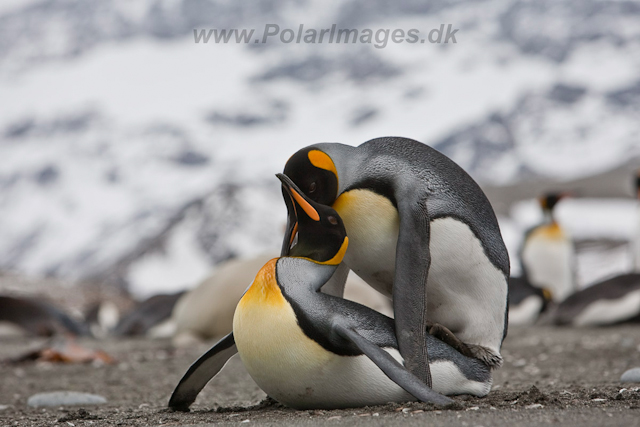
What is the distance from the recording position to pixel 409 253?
2729mm

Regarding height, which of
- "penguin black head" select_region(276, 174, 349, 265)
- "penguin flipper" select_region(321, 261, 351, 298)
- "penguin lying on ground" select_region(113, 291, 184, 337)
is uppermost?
"penguin black head" select_region(276, 174, 349, 265)

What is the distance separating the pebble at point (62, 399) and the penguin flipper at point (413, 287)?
5.92 feet

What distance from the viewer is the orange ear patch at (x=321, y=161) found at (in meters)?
2.85

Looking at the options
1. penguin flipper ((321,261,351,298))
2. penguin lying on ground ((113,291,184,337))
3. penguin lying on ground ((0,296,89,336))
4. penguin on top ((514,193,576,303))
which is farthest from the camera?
penguin on top ((514,193,576,303))

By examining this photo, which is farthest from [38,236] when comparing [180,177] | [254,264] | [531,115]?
[254,264]

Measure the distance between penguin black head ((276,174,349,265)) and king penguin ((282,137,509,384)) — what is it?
0.36ft

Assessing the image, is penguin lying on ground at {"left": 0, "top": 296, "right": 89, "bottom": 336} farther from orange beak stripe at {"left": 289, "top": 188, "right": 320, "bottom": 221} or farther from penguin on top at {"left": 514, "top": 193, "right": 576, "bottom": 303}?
orange beak stripe at {"left": 289, "top": 188, "right": 320, "bottom": 221}

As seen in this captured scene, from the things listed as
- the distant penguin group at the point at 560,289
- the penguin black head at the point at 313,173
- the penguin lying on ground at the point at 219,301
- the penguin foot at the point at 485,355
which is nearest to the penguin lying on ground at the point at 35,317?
the penguin lying on ground at the point at 219,301

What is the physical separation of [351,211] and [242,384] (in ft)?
6.43

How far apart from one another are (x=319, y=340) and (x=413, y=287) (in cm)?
41

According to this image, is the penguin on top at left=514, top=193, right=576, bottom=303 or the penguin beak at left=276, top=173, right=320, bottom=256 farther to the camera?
the penguin on top at left=514, top=193, right=576, bottom=303

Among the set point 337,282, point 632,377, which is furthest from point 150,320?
point 632,377

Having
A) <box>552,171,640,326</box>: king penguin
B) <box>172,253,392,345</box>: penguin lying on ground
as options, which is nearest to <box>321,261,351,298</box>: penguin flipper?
<box>172,253,392,345</box>: penguin lying on ground

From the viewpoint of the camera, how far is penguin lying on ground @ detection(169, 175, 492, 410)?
8.30ft
